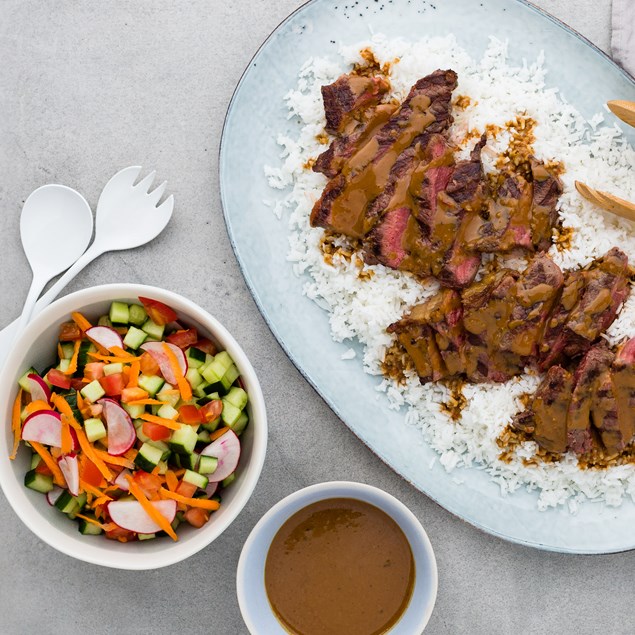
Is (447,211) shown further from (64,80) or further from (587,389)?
(64,80)

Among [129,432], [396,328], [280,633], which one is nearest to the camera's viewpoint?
[129,432]

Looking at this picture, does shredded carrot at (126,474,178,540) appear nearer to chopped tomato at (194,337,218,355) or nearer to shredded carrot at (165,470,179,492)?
shredded carrot at (165,470,179,492)

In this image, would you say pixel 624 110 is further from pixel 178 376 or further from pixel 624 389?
pixel 178 376

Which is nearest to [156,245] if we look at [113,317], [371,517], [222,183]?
[222,183]

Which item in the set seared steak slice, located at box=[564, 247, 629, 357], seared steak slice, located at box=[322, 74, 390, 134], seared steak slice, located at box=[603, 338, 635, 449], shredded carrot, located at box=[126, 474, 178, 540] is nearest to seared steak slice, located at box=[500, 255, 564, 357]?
seared steak slice, located at box=[564, 247, 629, 357]

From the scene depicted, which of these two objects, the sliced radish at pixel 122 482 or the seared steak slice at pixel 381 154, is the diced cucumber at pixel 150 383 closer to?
the sliced radish at pixel 122 482

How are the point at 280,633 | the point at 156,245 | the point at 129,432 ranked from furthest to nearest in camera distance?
the point at 156,245
the point at 280,633
the point at 129,432
